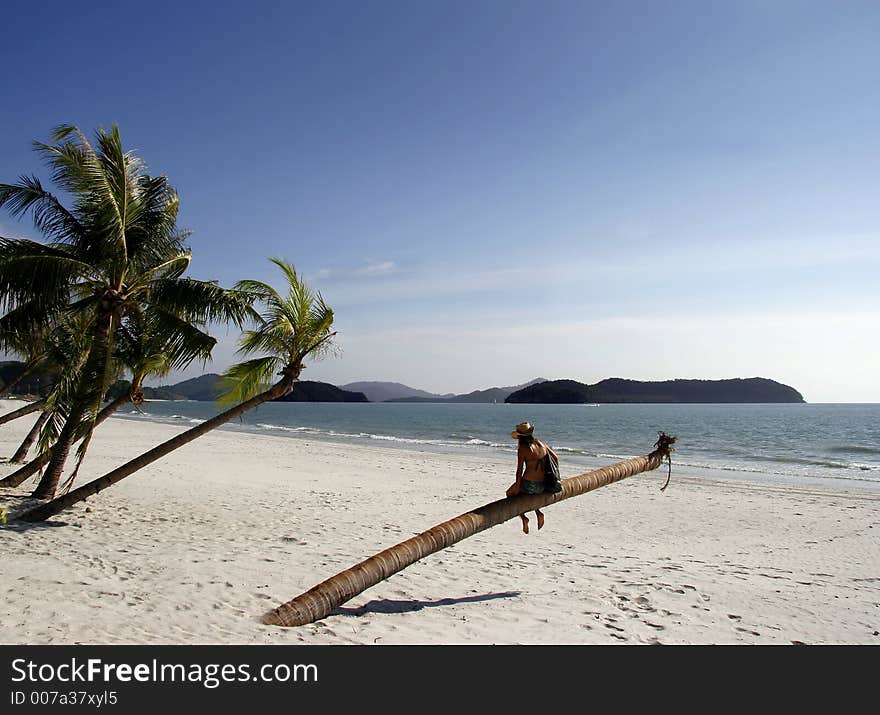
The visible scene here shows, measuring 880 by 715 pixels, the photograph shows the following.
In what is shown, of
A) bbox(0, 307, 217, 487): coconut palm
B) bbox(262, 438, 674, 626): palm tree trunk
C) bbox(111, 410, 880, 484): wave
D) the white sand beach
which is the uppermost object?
bbox(0, 307, 217, 487): coconut palm

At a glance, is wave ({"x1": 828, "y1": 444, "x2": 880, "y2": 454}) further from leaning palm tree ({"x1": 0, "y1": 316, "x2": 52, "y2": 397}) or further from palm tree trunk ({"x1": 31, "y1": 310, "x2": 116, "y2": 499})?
leaning palm tree ({"x1": 0, "y1": 316, "x2": 52, "y2": 397})

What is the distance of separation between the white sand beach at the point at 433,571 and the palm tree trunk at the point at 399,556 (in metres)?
0.16

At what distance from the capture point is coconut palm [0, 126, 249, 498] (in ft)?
25.5


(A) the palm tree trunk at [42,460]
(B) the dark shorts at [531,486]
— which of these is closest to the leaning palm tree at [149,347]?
(A) the palm tree trunk at [42,460]

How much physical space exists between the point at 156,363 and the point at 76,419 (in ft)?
4.93

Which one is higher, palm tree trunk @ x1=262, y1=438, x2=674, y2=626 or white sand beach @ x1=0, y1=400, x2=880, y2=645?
palm tree trunk @ x1=262, y1=438, x2=674, y2=626

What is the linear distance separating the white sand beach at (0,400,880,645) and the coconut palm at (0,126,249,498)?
7.42 feet

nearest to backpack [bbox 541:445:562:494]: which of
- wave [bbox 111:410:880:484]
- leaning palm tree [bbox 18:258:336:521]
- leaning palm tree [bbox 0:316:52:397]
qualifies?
leaning palm tree [bbox 18:258:336:521]

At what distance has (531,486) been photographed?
5.79 meters

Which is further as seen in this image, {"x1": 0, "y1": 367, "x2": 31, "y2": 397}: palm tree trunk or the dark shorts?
{"x1": 0, "y1": 367, "x2": 31, "y2": 397}: palm tree trunk

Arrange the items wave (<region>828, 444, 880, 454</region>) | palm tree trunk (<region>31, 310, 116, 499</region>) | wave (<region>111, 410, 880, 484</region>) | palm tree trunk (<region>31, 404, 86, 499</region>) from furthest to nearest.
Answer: wave (<region>828, 444, 880, 454</region>) < wave (<region>111, 410, 880, 484</region>) < palm tree trunk (<region>31, 404, 86, 499</region>) < palm tree trunk (<region>31, 310, 116, 499</region>)

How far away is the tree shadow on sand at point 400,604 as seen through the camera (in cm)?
516

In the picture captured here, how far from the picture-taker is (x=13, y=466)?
13992 mm

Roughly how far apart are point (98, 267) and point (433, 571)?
20.9 feet
